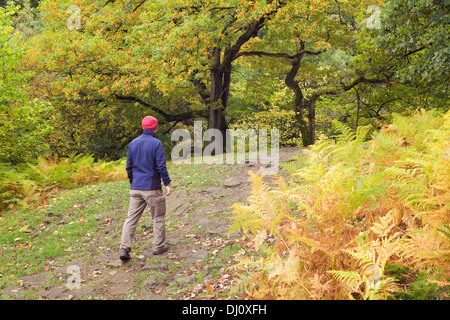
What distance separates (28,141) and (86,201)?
2.37 metres

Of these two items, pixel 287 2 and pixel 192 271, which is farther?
pixel 287 2

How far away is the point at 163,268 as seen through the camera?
5.04 m

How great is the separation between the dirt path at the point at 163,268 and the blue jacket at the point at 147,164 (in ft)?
4.03

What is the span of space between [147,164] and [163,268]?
1.61 metres

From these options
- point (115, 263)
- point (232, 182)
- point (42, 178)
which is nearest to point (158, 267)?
point (115, 263)

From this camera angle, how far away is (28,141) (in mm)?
9508

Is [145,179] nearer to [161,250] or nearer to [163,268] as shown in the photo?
[161,250]

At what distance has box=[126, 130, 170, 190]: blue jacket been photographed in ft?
17.5

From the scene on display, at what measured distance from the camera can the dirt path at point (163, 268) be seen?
174 inches

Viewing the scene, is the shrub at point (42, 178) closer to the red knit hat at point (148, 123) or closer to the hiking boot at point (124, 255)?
the hiking boot at point (124, 255)

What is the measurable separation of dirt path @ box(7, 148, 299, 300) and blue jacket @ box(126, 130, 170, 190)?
1.23 meters

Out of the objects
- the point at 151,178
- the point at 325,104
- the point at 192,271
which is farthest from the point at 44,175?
the point at 325,104

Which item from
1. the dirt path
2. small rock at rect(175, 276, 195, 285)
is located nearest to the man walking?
the dirt path
